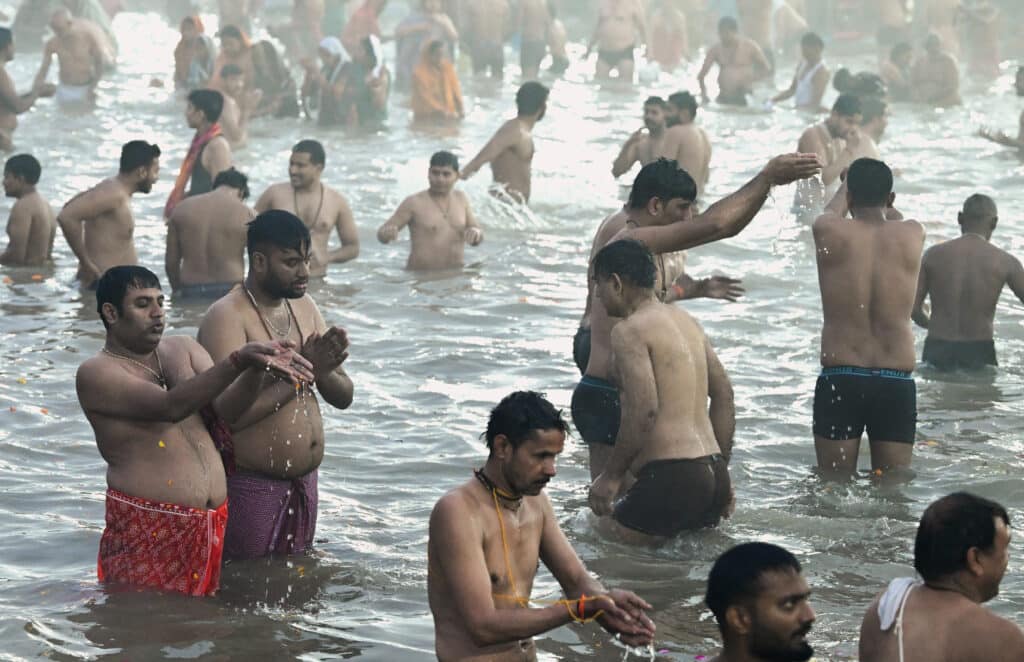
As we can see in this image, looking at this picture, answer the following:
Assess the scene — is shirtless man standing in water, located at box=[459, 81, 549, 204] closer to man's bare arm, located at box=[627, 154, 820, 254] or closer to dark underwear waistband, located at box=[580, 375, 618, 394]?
dark underwear waistband, located at box=[580, 375, 618, 394]

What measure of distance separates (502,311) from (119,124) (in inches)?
429

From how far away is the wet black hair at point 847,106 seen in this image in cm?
1252

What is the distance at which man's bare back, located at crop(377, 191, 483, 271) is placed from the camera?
11.7 metres

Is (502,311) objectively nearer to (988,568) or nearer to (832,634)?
(832,634)

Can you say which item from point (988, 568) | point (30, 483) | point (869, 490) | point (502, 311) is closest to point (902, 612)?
point (988, 568)

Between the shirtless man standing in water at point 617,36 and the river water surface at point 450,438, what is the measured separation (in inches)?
317

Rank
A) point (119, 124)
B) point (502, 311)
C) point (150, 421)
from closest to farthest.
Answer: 1. point (150, 421)
2. point (502, 311)
3. point (119, 124)

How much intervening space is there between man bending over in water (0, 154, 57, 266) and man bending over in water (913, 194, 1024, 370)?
6.01 meters

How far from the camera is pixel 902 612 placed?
12.6 feet

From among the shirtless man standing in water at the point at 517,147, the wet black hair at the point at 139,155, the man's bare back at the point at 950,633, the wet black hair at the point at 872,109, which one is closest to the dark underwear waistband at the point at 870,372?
the man's bare back at the point at 950,633

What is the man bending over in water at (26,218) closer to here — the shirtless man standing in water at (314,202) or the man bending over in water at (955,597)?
the shirtless man standing in water at (314,202)

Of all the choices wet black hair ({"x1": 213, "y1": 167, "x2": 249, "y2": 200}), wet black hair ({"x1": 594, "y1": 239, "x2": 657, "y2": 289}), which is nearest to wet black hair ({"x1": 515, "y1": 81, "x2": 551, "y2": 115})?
wet black hair ({"x1": 213, "y1": 167, "x2": 249, "y2": 200})

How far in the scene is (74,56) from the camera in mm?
20391

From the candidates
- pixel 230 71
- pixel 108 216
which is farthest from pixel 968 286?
pixel 230 71
